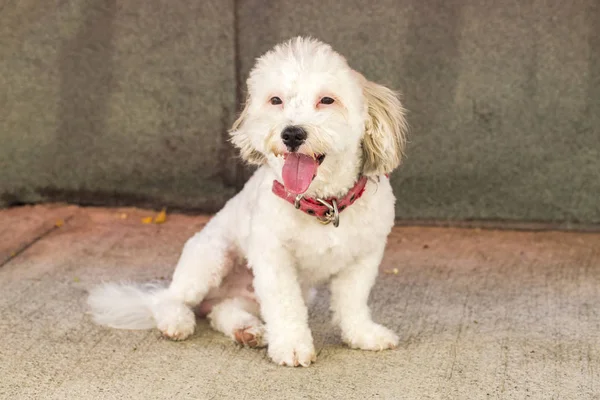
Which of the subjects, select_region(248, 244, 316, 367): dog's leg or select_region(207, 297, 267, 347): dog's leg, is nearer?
select_region(248, 244, 316, 367): dog's leg

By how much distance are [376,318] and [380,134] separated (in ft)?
3.20

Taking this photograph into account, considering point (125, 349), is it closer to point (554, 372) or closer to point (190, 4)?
point (554, 372)

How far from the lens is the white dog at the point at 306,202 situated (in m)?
3.24

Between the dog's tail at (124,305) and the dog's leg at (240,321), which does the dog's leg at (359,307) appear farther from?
the dog's tail at (124,305)

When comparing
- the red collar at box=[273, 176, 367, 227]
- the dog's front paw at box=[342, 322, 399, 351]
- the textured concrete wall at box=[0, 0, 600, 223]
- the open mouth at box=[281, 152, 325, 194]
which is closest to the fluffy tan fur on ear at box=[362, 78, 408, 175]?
the red collar at box=[273, 176, 367, 227]

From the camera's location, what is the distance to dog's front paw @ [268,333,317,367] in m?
3.37

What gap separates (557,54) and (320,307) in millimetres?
2179

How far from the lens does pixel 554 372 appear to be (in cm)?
335

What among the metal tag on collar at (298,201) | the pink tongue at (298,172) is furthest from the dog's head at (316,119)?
the metal tag on collar at (298,201)

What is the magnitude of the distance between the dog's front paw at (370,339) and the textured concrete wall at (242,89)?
2.01 metres

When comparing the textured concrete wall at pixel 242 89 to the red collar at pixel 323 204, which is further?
the textured concrete wall at pixel 242 89

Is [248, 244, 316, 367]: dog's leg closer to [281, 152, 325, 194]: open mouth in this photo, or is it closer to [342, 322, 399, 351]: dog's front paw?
[342, 322, 399, 351]: dog's front paw

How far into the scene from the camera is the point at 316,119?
3.18 m

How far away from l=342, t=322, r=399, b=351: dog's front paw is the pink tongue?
686mm
